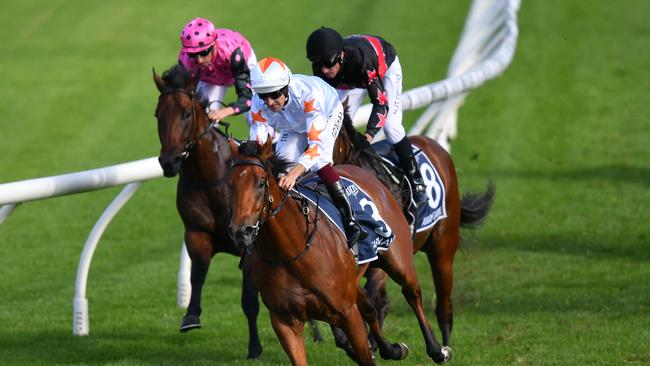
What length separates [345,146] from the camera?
23.7 ft

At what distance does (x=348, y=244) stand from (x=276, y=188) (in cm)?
69

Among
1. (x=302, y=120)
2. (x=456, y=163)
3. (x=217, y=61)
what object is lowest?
(x=456, y=163)

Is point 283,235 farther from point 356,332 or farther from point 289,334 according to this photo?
point 356,332

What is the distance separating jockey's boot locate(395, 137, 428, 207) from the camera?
23.9 ft

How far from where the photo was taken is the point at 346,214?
19.6ft

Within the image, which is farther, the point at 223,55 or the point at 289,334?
the point at 223,55

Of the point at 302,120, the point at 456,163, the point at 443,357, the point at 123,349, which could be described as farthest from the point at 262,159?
the point at 456,163

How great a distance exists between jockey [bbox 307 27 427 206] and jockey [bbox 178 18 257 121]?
68 cm

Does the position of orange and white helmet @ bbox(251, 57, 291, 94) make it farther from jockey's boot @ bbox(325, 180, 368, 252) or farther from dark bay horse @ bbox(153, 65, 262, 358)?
dark bay horse @ bbox(153, 65, 262, 358)

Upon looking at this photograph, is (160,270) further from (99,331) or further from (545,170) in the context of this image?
(545,170)

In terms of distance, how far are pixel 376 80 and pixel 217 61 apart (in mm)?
1299

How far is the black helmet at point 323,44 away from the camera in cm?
656

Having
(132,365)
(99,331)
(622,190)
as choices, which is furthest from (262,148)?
(622,190)

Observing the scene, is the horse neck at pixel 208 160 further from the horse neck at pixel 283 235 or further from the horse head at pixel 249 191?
the horse head at pixel 249 191
